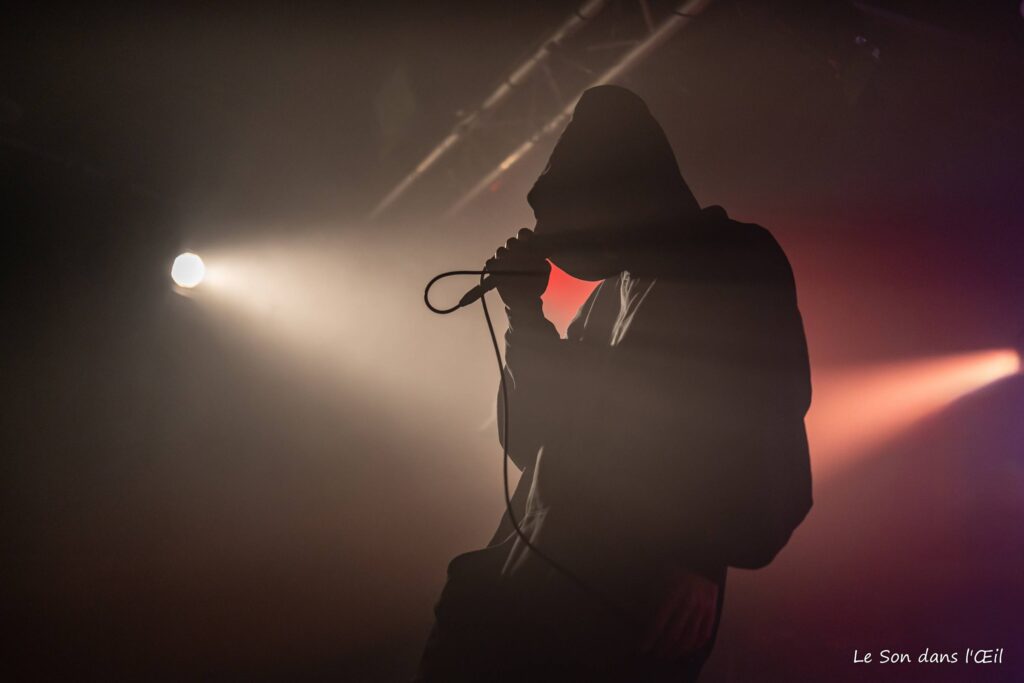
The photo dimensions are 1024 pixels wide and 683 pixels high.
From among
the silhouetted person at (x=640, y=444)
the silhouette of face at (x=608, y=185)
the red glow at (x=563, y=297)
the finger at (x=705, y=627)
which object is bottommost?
the finger at (x=705, y=627)

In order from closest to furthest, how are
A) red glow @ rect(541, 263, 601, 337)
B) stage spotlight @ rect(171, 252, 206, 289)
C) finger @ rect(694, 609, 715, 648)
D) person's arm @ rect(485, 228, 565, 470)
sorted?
finger @ rect(694, 609, 715, 648), person's arm @ rect(485, 228, 565, 470), red glow @ rect(541, 263, 601, 337), stage spotlight @ rect(171, 252, 206, 289)

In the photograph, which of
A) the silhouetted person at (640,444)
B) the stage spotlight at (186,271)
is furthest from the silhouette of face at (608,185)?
the stage spotlight at (186,271)

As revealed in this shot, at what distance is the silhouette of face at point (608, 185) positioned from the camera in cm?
149

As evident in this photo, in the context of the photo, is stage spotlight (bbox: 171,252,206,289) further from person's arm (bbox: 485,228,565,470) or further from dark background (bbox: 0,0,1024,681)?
person's arm (bbox: 485,228,565,470)

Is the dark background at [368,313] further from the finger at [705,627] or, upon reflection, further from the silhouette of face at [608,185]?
the finger at [705,627]

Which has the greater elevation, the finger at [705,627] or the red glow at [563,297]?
the red glow at [563,297]

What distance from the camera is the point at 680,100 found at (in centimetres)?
217

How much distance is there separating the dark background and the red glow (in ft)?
0.09

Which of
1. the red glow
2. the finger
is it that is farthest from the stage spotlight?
the finger

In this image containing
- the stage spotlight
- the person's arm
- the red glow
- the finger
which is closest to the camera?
the finger

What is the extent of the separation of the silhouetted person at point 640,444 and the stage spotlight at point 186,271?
2.28 m

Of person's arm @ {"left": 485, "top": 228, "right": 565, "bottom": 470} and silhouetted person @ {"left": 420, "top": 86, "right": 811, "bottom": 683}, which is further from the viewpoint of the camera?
person's arm @ {"left": 485, "top": 228, "right": 565, "bottom": 470}

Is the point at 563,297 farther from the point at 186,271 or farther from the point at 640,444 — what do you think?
the point at 186,271

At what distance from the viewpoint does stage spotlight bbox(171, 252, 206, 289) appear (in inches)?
120
